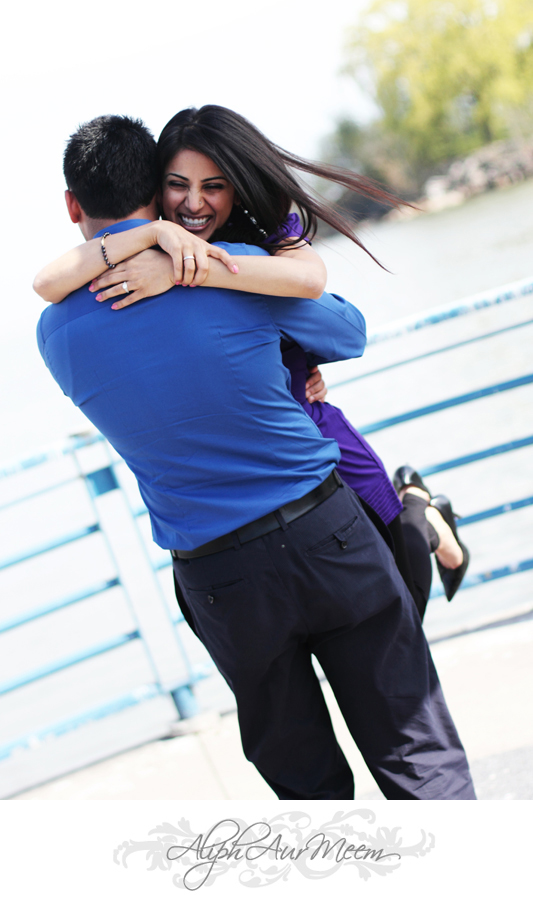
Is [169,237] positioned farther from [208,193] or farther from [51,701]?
[51,701]

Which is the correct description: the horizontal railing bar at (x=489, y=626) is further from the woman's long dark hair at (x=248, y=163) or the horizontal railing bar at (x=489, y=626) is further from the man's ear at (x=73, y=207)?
the man's ear at (x=73, y=207)

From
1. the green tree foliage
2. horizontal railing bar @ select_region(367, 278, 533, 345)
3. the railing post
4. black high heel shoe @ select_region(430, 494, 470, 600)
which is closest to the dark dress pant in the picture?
black high heel shoe @ select_region(430, 494, 470, 600)

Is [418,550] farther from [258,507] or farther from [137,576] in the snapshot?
[137,576]

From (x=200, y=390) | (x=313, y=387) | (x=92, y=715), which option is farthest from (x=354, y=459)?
(x=92, y=715)

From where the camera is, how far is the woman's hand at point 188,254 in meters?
1.30

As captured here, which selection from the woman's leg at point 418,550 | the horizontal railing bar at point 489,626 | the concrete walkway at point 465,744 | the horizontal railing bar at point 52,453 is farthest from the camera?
the horizontal railing bar at point 489,626

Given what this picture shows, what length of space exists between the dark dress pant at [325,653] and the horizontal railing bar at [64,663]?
1158mm

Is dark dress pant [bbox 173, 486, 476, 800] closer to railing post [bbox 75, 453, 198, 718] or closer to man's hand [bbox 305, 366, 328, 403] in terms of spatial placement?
man's hand [bbox 305, 366, 328, 403]

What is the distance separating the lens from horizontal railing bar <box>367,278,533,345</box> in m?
2.61

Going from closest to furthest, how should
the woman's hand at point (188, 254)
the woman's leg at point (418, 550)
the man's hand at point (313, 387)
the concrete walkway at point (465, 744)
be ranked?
1. the woman's hand at point (188, 254)
2. the man's hand at point (313, 387)
3. the woman's leg at point (418, 550)
4. the concrete walkway at point (465, 744)

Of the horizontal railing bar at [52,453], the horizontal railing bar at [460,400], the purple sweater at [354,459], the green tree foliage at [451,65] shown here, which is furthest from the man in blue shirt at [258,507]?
the green tree foliage at [451,65]

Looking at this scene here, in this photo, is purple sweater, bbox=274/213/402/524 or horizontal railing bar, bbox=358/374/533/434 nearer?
purple sweater, bbox=274/213/402/524

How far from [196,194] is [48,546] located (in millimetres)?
1592

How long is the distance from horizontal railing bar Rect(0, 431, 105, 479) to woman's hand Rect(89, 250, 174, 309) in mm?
1280
